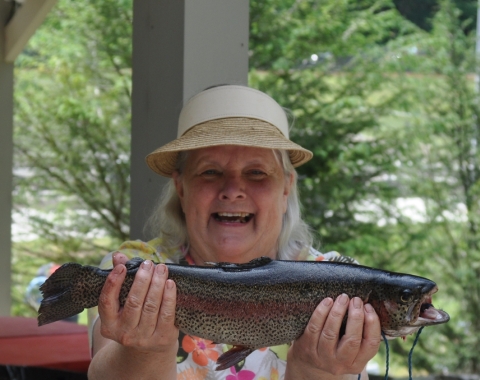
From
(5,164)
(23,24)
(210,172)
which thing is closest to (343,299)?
(210,172)

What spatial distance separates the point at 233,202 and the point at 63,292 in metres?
0.78

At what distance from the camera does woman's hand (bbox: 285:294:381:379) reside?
2.01 metres

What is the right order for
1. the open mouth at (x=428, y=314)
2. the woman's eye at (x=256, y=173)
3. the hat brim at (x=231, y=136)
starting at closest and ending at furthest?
the open mouth at (x=428, y=314), the hat brim at (x=231, y=136), the woman's eye at (x=256, y=173)

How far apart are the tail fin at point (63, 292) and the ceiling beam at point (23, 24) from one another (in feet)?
14.3

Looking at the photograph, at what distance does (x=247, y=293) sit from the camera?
203 cm

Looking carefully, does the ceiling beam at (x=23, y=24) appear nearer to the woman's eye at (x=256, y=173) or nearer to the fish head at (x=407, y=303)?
the woman's eye at (x=256, y=173)

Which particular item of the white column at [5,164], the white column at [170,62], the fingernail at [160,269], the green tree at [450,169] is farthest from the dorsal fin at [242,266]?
the green tree at [450,169]

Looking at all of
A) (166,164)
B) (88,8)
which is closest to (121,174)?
(88,8)

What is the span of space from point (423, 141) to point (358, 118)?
1.12 m

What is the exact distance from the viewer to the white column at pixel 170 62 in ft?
10.9

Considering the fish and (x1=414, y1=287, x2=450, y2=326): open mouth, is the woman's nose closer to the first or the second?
the fish

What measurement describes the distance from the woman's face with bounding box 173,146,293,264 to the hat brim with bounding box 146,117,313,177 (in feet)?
0.23

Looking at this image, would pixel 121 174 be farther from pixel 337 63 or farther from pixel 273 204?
pixel 273 204

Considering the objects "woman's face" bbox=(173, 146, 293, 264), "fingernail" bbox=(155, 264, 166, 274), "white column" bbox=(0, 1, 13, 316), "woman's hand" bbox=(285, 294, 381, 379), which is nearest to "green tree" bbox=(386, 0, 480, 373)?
"white column" bbox=(0, 1, 13, 316)
